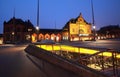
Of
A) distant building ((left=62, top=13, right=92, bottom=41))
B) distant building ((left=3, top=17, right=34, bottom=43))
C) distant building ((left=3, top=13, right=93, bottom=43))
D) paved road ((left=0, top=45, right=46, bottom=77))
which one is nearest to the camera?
paved road ((left=0, top=45, right=46, bottom=77))

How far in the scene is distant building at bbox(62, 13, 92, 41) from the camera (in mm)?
81125

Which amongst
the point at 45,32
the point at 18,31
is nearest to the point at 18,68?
the point at 45,32

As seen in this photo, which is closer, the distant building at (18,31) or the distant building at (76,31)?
the distant building at (18,31)

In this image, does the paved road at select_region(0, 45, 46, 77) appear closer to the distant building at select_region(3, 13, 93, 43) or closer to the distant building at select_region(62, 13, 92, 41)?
the distant building at select_region(3, 13, 93, 43)

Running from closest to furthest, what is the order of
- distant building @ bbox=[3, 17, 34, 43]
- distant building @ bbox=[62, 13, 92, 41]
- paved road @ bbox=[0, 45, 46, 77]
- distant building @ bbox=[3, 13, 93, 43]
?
1. paved road @ bbox=[0, 45, 46, 77]
2. distant building @ bbox=[3, 17, 34, 43]
3. distant building @ bbox=[3, 13, 93, 43]
4. distant building @ bbox=[62, 13, 92, 41]

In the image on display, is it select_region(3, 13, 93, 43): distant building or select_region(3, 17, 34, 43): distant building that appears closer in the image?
select_region(3, 17, 34, 43): distant building

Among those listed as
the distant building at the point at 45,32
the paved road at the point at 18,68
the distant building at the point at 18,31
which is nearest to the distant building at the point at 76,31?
the distant building at the point at 45,32

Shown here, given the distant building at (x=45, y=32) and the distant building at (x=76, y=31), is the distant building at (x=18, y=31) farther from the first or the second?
the distant building at (x=76, y=31)

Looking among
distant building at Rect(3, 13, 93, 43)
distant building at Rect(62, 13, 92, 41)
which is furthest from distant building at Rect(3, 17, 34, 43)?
distant building at Rect(62, 13, 92, 41)

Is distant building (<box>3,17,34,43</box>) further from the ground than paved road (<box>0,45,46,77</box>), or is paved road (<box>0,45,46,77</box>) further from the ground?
distant building (<box>3,17,34,43</box>)

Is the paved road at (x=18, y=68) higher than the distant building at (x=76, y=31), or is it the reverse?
the distant building at (x=76, y=31)

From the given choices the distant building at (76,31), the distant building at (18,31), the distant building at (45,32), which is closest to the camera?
the distant building at (18,31)

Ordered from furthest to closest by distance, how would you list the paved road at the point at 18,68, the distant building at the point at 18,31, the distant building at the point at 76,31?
1. the distant building at the point at 76,31
2. the distant building at the point at 18,31
3. the paved road at the point at 18,68

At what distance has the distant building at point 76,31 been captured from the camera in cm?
8112
